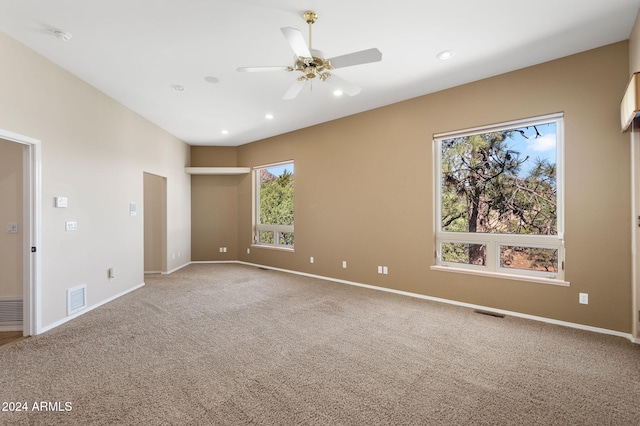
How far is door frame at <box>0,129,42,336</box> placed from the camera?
10.1ft

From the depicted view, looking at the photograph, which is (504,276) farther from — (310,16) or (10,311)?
(10,311)

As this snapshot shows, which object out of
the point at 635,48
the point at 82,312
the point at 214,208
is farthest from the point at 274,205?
the point at 635,48

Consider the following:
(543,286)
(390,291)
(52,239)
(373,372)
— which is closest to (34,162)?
(52,239)

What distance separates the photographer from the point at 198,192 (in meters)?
7.41

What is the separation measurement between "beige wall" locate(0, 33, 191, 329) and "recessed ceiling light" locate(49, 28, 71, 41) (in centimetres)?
51

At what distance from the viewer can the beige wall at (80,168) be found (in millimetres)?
3053

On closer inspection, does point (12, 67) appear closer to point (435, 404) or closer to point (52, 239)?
point (52, 239)

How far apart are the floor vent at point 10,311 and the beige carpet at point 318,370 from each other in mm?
523

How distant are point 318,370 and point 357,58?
266 cm

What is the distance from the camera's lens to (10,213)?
11.0 feet

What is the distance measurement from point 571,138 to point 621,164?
1.70 ft

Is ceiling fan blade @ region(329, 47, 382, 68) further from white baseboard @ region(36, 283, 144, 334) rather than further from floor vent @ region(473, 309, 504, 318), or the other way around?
white baseboard @ region(36, 283, 144, 334)

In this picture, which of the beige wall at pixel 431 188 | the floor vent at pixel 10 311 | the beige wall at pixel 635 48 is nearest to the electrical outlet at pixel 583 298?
the beige wall at pixel 431 188

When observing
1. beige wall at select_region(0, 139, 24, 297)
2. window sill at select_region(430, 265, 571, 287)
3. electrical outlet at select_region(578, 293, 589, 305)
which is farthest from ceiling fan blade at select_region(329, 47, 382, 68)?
beige wall at select_region(0, 139, 24, 297)
